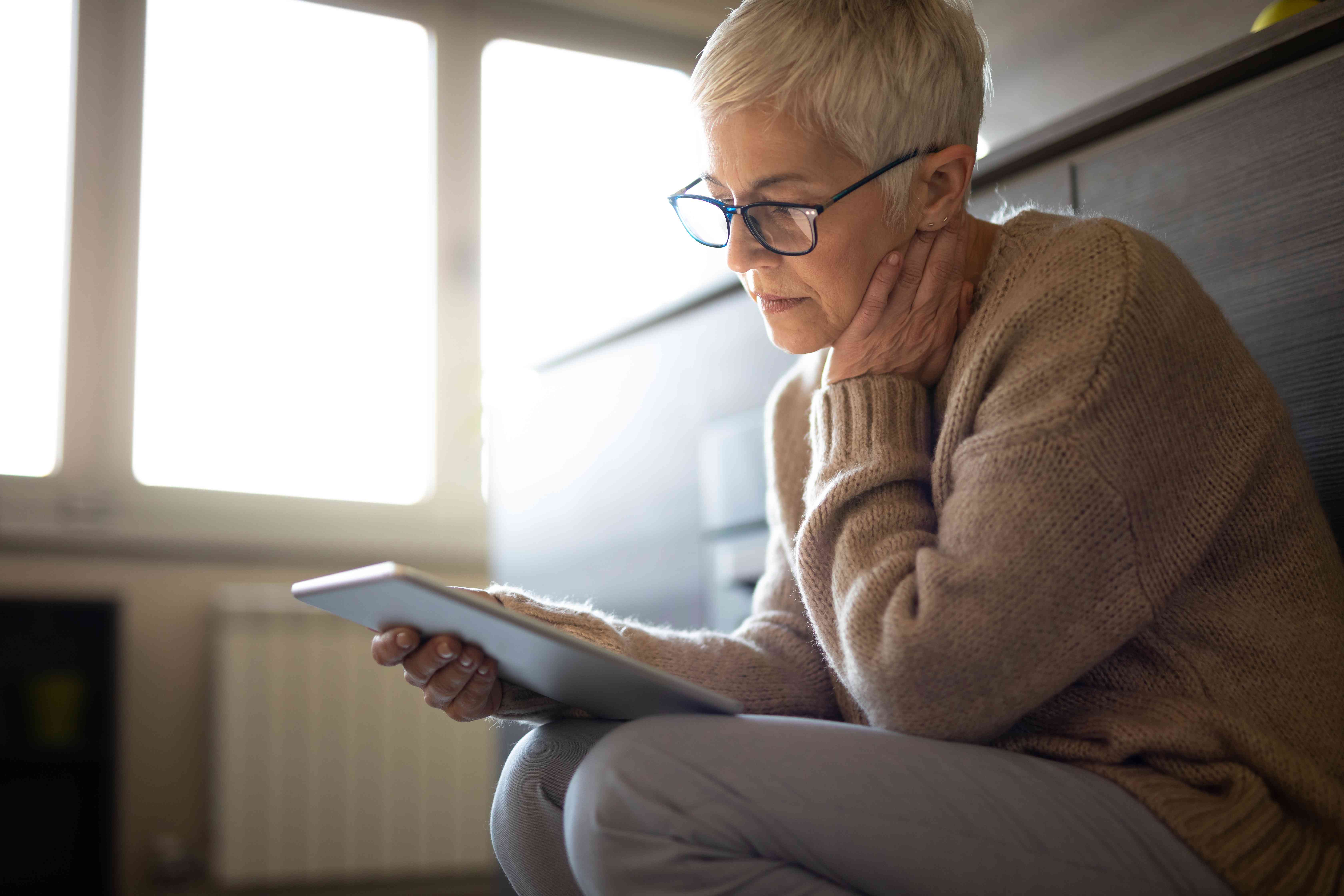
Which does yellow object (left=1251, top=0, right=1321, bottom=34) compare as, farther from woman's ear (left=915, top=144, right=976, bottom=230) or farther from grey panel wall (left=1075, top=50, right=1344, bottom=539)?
woman's ear (left=915, top=144, right=976, bottom=230)

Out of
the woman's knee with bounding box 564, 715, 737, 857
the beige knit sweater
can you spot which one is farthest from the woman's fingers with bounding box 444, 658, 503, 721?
the beige knit sweater

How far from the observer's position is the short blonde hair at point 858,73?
887 mm

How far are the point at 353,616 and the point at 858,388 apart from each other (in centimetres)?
43

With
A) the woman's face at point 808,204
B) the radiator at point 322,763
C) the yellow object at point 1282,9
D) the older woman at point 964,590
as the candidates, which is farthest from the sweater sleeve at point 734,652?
the radiator at point 322,763

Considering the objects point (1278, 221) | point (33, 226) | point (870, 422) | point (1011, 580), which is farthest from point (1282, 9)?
point (33, 226)

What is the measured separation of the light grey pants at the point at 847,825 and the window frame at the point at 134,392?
1.93 meters

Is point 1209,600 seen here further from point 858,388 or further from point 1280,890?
point 858,388

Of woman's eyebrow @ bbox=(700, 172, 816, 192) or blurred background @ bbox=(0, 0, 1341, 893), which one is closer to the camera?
woman's eyebrow @ bbox=(700, 172, 816, 192)

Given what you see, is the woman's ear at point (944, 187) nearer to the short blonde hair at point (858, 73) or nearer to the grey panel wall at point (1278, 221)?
the short blonde hair at point (858, 73)

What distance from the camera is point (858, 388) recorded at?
88 cm

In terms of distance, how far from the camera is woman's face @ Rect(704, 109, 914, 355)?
0.90 m

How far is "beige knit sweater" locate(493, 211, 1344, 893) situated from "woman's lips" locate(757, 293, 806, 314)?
18cm

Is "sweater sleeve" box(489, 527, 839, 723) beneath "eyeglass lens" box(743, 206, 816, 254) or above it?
beneath

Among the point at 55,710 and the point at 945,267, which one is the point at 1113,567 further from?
the point at 55,710
